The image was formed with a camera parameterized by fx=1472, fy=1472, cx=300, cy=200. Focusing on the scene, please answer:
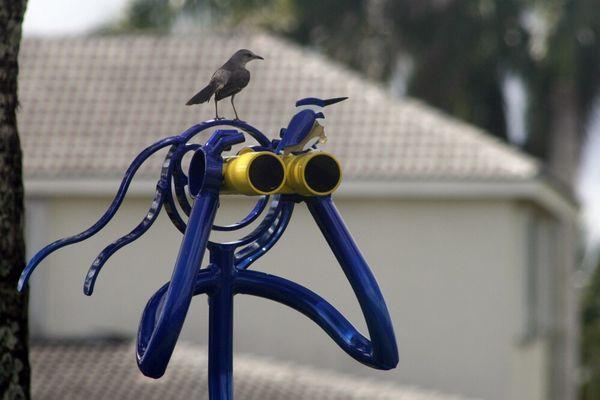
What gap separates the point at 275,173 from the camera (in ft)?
14.4

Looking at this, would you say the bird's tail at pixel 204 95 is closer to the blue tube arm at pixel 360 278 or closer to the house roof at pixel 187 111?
the blue tube arm at pixel 360 278

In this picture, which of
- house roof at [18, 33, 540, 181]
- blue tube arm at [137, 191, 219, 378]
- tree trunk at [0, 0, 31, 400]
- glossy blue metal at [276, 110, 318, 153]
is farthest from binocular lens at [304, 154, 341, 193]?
house roof at [18, 33, 540, 181]

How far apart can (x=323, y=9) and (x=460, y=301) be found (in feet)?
50.6

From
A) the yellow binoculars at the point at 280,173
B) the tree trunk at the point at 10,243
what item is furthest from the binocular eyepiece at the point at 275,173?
the tree trunk at the point at 10,243

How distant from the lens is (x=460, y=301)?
15070 mm

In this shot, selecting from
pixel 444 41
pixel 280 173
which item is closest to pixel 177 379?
pixel 280 173

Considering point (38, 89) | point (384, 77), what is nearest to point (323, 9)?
point (384, 77)

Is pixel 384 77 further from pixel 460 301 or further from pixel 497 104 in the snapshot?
pixel 460 301

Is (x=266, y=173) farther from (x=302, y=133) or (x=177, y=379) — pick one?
(x=177, y=379)

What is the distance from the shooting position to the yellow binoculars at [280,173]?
433 centimetres

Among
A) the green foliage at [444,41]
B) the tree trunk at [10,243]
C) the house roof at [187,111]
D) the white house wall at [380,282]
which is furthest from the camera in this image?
the green foliage at [444,41]

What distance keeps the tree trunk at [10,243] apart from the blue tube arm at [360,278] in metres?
1.74

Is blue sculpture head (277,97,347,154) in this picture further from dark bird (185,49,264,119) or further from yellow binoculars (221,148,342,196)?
dark bird (185,49,264,119)

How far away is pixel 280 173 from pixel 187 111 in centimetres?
1175
